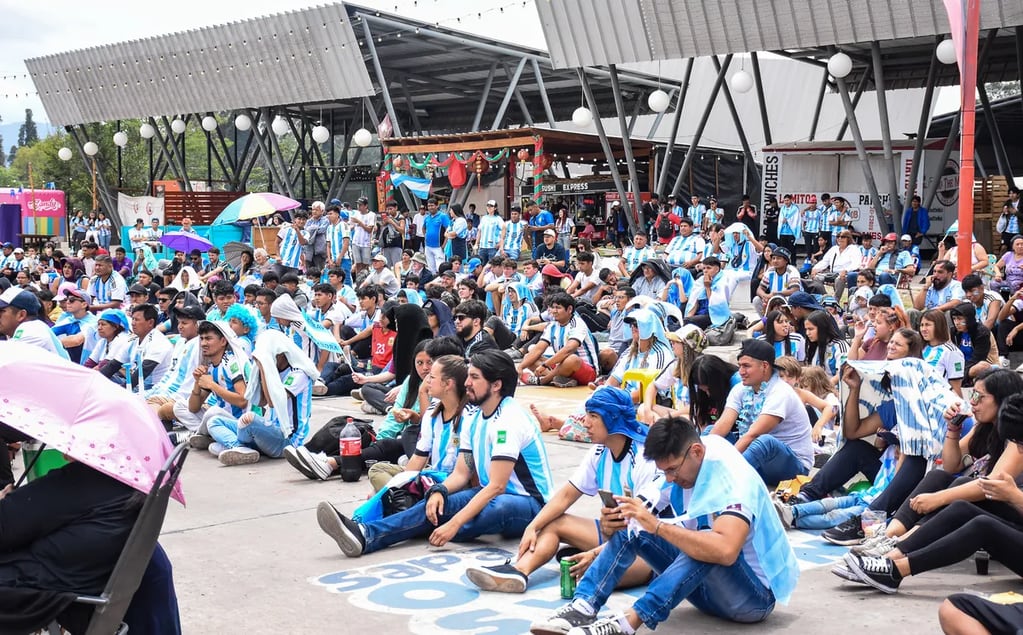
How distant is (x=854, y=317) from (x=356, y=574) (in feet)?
26.2

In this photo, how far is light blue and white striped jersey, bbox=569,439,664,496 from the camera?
221 inches

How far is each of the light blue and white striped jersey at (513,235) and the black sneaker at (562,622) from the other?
16.2 metres

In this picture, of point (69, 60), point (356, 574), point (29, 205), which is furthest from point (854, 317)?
point (29, 205)

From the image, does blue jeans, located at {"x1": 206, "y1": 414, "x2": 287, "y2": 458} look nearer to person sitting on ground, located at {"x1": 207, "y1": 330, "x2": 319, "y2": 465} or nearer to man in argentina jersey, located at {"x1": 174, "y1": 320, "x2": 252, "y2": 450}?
person sitting on ground, located at {"x1": 207, "y1": 330, "x2": 319, "y2": 465}

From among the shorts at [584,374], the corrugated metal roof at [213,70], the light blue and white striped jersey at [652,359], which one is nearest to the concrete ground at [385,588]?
the light blue and white striped jersey at [652,359]

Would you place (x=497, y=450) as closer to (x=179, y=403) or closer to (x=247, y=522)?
(x=247, y=522)

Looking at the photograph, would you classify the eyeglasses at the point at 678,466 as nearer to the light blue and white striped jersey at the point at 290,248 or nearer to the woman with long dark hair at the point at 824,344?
the woman with long dark hair at the point at 824,344

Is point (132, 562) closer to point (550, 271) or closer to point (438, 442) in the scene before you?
point (438, 442)

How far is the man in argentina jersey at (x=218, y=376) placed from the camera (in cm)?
928

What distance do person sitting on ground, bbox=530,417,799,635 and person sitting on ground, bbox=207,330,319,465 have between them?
450cm

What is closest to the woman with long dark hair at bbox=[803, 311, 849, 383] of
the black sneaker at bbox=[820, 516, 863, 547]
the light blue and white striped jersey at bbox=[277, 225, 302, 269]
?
the black sneaker at bbox=[820, 516, 863, 547]

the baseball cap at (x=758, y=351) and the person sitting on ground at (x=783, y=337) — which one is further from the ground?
the baseball cap at (x=758, y=351)

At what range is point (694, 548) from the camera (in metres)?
4.82

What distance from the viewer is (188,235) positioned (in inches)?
895
